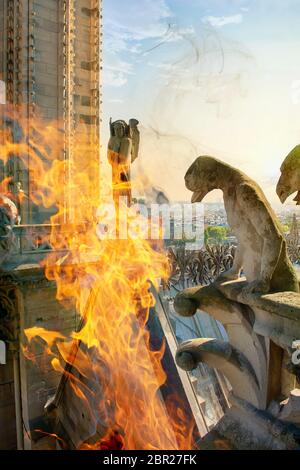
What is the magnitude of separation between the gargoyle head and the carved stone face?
0.50m

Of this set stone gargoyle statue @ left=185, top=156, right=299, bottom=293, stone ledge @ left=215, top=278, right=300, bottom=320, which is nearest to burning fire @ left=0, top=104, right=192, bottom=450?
stone ledge @ left=215, top=278, right=300, bottom=320

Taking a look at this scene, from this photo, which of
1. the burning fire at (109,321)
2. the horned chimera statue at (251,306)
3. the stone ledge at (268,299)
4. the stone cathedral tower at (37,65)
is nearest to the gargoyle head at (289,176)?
the horned chimera statue at (251,306)

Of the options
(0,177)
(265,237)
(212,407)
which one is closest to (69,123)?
(0,177)

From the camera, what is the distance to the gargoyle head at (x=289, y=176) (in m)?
2.67

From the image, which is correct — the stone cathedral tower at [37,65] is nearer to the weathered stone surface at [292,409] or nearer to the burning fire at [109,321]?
the burning fire at [109,321]

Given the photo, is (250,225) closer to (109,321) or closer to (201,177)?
(201,177)

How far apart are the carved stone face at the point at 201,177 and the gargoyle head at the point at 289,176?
501mm

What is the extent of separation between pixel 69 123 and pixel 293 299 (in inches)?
447

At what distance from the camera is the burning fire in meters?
5.12

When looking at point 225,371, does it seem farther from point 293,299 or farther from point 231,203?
point 231,203

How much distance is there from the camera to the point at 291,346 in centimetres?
237

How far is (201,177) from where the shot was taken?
2.97m

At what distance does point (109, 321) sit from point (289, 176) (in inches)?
189

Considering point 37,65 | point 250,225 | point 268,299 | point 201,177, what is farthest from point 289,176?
point 37,65
